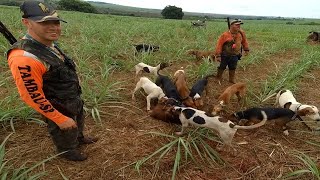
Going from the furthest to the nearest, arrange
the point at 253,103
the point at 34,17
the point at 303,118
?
the point at 253,103, the point at 303,118, the point at 34,17

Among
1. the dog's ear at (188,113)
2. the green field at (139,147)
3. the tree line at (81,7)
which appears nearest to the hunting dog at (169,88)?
the green field at (139,147)

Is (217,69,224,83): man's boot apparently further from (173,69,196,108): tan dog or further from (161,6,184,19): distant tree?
(161,6,184,19): distant tree

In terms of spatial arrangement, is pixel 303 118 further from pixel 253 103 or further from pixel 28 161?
pixel 28 161

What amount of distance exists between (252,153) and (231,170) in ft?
1.67

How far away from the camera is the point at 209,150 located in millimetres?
3479

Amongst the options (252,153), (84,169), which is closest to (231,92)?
(252,153)

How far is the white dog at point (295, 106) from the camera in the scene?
4402 millimetres

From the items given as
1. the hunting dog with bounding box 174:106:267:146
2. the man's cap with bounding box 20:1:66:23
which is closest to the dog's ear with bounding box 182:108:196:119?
the hunting dog with bounding box 174:106:267:146

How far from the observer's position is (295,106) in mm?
4684

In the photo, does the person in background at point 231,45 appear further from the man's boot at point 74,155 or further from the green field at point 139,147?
the man's boot at point 74,155

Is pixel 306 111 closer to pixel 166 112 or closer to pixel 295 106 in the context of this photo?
pixel 295 106

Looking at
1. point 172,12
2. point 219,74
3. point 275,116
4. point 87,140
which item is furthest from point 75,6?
point 275,116

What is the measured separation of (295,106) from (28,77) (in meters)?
3.99

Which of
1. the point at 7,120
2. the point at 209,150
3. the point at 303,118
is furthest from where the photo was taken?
the point at 303,118
